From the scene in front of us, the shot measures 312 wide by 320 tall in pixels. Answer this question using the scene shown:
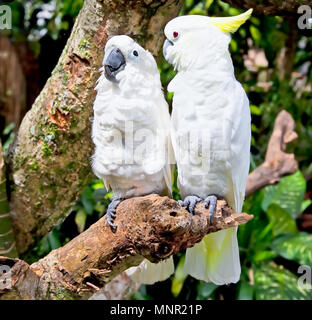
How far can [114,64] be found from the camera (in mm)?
1385

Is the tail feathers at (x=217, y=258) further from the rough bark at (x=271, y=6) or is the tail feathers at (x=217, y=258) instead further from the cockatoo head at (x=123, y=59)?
the rough bark at (x=271, y=6)

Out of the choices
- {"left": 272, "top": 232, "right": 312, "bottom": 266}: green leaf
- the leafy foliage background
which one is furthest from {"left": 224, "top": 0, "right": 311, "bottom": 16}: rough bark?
{"left": 272, "top": 232, "right": 312, "bottom": 266}: green leaf

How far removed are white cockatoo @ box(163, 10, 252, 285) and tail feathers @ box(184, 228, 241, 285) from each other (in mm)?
172

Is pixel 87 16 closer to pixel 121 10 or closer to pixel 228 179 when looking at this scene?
pixel 121 10

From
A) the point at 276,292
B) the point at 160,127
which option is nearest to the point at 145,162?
the point at 160,127

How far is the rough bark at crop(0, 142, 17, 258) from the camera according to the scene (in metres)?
2.05

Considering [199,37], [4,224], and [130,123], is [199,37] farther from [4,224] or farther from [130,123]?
[4,224]

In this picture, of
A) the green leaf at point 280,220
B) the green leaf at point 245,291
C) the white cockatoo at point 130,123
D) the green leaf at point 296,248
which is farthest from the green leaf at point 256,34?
the white cockatoo at point 130,123

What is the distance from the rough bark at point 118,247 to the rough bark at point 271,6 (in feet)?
3.32

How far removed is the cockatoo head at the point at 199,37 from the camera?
4.51 feet

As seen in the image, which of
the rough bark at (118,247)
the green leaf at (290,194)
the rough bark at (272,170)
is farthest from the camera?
the green leaf at (290,194)

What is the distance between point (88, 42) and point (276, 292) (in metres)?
1.87

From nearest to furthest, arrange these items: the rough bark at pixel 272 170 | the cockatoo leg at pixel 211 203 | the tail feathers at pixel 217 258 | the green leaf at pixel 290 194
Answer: the cockatoo leg at pixel 211 203 < the tail feathers at pixel 217 258 < the rough bark at pixel 272 170 < the green leaf at pixel 290 194
